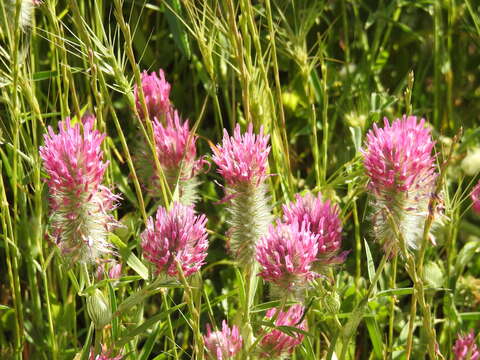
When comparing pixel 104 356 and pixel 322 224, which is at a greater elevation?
pixel 322 224

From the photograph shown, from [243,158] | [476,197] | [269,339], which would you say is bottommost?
[269,339]

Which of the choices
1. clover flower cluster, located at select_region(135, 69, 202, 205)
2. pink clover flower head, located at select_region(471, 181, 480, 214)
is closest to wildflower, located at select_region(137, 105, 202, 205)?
clover flower cluster, located at select_region(135, 69, 202, 205)

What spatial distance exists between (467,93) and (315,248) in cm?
116

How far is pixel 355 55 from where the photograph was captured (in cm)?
198

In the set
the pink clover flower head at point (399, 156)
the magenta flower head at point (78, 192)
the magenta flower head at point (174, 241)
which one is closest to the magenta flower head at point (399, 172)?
the pink clover flower head at point (399, 156)

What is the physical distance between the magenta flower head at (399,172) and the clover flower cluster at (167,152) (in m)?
0.27

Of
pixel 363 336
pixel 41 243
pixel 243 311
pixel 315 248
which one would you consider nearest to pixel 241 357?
pixel 243 311

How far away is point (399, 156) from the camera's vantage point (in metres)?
0.96

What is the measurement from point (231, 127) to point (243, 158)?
744 millimetres

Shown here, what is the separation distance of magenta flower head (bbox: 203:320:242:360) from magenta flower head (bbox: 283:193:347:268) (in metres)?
0.15

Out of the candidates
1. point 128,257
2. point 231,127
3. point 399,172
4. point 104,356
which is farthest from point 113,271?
point 231,127

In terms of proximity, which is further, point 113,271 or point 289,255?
point 113,271

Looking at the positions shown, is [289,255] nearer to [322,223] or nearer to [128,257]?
[322,223]

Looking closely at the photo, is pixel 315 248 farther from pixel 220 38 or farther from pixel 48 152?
pixel 220 38
